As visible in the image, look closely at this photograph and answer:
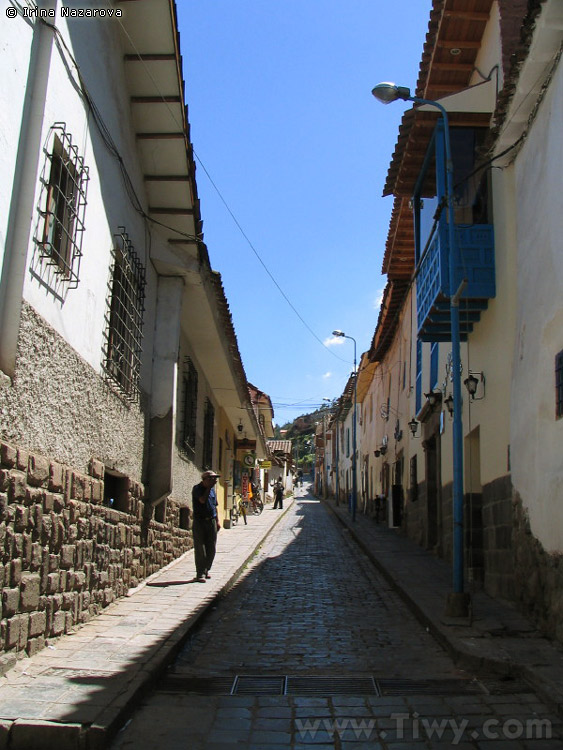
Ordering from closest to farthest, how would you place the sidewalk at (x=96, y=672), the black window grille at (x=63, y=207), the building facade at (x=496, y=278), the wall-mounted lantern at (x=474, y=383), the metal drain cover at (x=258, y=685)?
1. the sidewalk at (x=96, y=672)
2. the metal drain cover at (x=258, y=685)
3. the black window grille at (x=63, y=207)
4. the building facade at (x=496, y=278)
5. the wall-mounted lantern at (x=474, y=383)

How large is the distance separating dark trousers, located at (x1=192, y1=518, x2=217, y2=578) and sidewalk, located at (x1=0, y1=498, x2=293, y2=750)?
768mm

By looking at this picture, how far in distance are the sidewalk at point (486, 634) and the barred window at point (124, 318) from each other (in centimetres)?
436

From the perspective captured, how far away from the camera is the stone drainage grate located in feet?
17.7

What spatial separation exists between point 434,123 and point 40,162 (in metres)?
7.15

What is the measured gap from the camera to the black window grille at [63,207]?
586 centimetres

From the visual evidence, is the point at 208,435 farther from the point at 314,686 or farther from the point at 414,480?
the point at 314,686

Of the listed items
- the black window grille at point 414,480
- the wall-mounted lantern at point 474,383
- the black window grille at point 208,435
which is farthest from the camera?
the black window grille at point 414,480

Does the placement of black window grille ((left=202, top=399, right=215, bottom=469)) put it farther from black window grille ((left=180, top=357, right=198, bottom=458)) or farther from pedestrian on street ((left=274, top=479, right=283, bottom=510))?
pedestrian on street ((left=274, top=479, right=283, bottom=510))

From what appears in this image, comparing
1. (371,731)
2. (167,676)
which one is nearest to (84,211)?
(167,676)

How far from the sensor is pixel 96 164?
24.2ft

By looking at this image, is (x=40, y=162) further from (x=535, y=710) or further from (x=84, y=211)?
(x=535, y=710)

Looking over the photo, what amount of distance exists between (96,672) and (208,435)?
11635mm

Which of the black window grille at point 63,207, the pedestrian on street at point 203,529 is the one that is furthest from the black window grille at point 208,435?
the black window grille at point 63,207

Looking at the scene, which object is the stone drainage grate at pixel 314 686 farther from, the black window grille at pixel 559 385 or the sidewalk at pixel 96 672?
the black window grille at pixel 559 385
